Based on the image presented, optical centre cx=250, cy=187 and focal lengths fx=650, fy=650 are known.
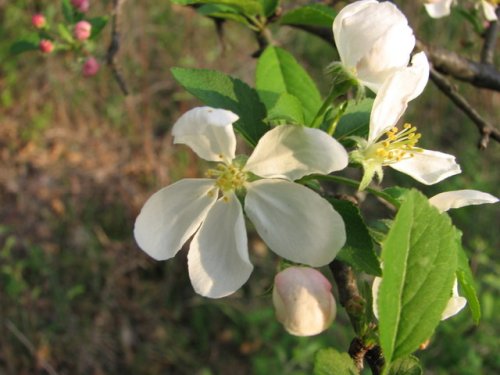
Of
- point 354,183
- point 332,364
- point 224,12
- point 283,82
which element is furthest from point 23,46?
point 332,364

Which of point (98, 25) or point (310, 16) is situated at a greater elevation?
point (310, 16)

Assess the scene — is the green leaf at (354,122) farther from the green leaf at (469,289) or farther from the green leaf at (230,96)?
the green leaf at (469,289)

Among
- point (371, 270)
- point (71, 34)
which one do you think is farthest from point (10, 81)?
point (371, 270)

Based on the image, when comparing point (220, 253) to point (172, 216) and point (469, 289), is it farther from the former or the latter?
point (469, 289)

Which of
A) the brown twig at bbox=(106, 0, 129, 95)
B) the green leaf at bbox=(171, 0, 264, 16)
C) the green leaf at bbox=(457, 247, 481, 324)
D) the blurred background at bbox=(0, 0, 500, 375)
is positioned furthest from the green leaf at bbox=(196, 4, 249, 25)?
the blurred background at bbox=(0, 0, 500, 375)

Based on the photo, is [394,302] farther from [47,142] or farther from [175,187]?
[47,142]

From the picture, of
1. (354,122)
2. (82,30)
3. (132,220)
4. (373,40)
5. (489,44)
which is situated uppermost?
(373,40)

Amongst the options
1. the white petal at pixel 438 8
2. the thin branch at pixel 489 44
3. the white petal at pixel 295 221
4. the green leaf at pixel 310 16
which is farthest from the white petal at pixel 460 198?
the thin branch at pixel 489 44
